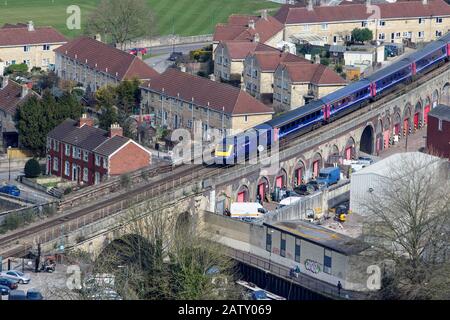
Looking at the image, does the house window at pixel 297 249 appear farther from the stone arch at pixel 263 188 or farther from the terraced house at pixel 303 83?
the terraced house at pixel 303 83

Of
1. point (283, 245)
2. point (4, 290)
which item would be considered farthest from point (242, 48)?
point (4, 290)

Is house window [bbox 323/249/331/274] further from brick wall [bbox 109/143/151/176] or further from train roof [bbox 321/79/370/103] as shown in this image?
train roof [bbox 321/79/370/103]

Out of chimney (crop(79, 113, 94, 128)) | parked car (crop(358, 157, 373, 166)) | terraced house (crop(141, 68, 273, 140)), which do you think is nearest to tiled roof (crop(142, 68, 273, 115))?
terraced house (crop(141, 68, 273, 140))

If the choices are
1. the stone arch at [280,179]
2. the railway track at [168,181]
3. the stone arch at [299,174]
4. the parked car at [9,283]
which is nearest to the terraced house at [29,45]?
the railway track at [168,181]

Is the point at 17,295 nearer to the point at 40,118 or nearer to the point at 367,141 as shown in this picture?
the point at 40,118
